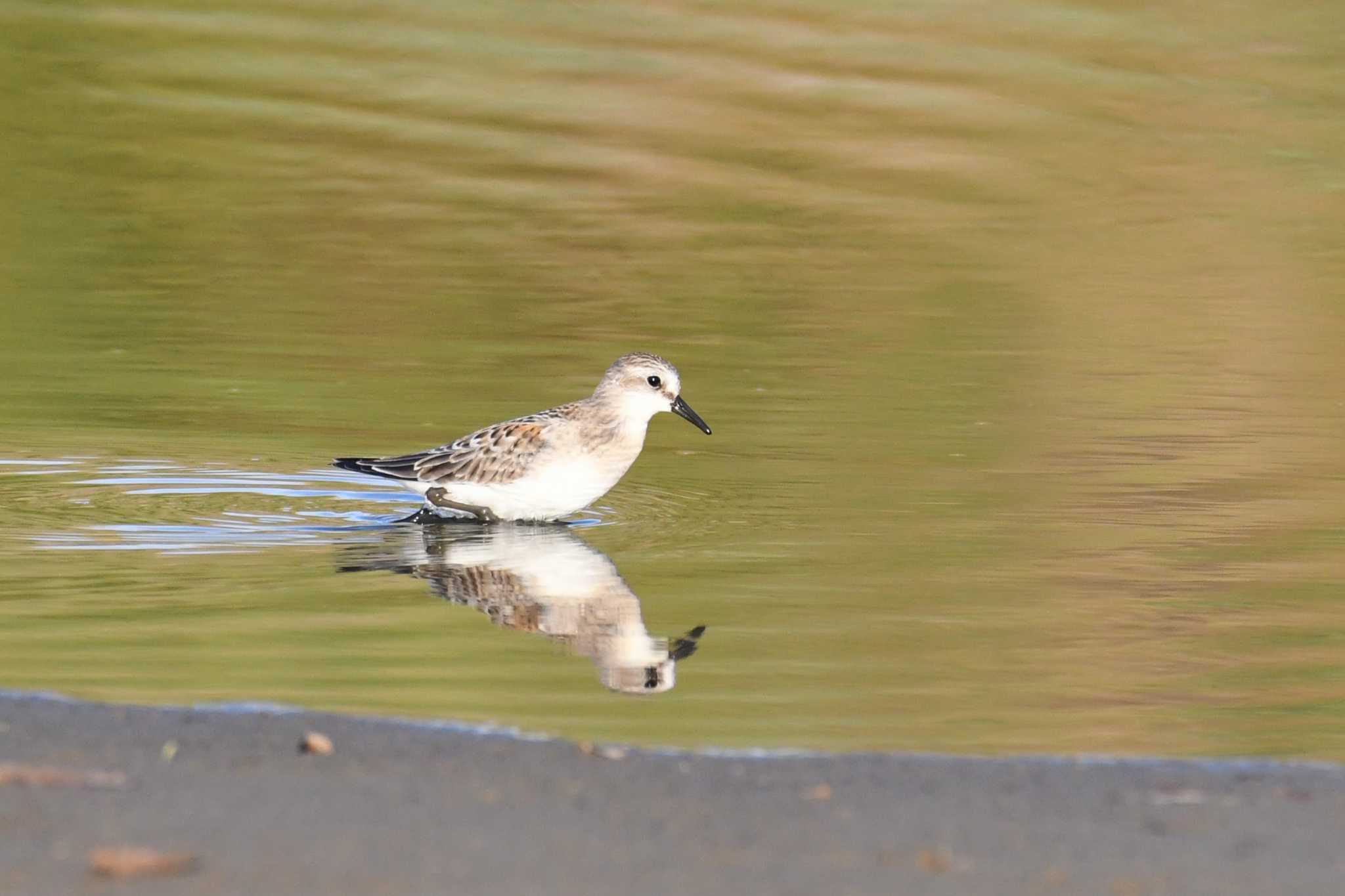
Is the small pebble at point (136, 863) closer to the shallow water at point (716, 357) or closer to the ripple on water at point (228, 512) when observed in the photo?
the shallow water at point (716, 357)

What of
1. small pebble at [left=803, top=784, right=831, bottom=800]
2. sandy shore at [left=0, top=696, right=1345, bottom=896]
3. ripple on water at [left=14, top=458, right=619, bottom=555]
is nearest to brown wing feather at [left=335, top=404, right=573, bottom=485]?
ripple on water at [left=14, top=458, right=619, bottom=555]

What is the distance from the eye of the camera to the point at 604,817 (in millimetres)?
5551

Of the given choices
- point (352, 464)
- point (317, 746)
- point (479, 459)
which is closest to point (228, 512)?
point (352, 464)

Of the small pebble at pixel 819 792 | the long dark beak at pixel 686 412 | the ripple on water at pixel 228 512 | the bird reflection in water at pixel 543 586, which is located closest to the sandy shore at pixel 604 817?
the small pebble at pixel 819 792

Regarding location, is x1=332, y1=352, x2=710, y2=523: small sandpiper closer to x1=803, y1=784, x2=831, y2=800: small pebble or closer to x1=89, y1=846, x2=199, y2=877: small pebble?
x1=803, y1=784, x2=831, y2=800: small pebble

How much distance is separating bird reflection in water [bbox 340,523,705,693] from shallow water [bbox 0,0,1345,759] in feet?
0.22

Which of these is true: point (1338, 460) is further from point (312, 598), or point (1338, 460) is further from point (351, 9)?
point (351, 9)

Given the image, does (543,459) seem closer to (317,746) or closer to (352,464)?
(352,464)

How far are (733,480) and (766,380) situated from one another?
3.45 m

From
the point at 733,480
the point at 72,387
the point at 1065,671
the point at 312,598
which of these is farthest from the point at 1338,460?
the point at 72,387

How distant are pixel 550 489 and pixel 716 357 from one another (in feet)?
18.2

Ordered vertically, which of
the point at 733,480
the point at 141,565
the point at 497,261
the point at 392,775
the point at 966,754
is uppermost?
the point at 497,261

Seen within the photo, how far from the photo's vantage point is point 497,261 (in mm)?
21000

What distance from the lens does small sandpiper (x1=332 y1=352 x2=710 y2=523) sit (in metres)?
11.2
